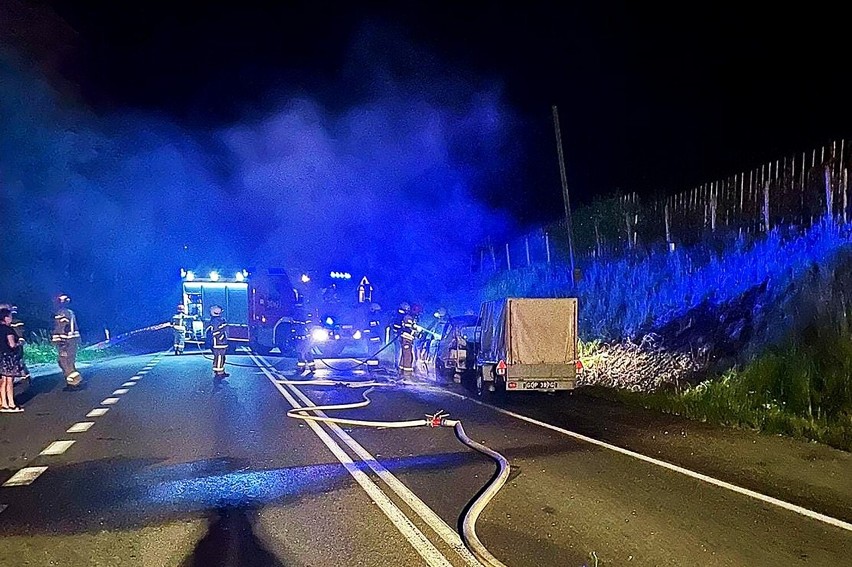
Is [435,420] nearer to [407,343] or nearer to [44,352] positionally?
[407,343]

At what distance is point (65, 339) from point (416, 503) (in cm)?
1142

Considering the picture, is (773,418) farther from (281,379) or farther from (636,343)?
(281,379)

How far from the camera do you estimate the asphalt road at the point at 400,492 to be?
17.2 ft

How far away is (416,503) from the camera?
6355 mm

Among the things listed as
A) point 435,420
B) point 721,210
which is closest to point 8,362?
point 435,420

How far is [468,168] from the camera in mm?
30078

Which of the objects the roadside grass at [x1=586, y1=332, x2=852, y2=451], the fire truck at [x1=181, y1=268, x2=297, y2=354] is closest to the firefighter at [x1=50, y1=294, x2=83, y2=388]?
the roadside grass at [x1=586, y1=332, x2=852, y2=451]

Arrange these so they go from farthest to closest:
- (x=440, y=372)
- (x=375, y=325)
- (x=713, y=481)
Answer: (x=375, y=325)
(x=440, y=372)
(x=713, y=481)

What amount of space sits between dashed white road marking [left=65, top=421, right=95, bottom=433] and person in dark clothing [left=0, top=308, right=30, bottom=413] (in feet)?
7.05

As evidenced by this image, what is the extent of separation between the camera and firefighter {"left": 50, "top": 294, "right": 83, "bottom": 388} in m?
15.2

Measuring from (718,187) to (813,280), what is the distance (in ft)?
18.9

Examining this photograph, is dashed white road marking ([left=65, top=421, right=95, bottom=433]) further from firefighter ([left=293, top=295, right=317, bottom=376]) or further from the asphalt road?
firefighter ([left=293, top=295, right=317, bottom=376])

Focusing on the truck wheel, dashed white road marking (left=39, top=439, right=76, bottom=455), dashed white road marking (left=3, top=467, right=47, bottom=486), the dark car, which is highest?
the dark car

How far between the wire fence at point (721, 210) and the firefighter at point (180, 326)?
42.4 feet
